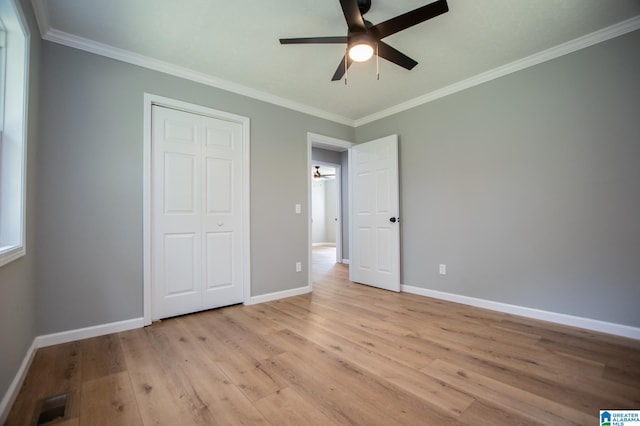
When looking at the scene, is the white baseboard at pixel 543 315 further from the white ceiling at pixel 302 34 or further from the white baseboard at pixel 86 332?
the white baseboard at pixel 86 332

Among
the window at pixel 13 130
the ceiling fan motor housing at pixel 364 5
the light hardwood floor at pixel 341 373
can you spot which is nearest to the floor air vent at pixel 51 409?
the light hardwood floor at pixel 341 373

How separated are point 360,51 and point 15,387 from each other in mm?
2946

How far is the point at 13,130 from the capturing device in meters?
1.79

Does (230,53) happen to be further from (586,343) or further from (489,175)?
(586,343)

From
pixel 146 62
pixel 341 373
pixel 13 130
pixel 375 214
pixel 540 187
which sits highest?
pixel 146 62

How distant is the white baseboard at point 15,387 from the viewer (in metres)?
1.40

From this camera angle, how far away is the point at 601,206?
7.95ft

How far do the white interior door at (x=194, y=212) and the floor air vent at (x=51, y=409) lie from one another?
1.17 metres

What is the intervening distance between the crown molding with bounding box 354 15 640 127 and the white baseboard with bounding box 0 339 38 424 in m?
4.32

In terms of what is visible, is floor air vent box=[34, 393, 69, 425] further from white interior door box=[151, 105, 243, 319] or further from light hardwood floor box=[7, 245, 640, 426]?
white interior door box=[151, 105, 243, 319]

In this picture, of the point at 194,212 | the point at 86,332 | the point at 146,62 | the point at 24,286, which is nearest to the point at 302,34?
the point at 146,62

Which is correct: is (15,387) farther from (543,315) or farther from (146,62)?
(543,315)

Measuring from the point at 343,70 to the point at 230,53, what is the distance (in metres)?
1.10

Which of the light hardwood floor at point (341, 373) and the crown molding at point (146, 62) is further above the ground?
the crown molding at point (146, 62)
